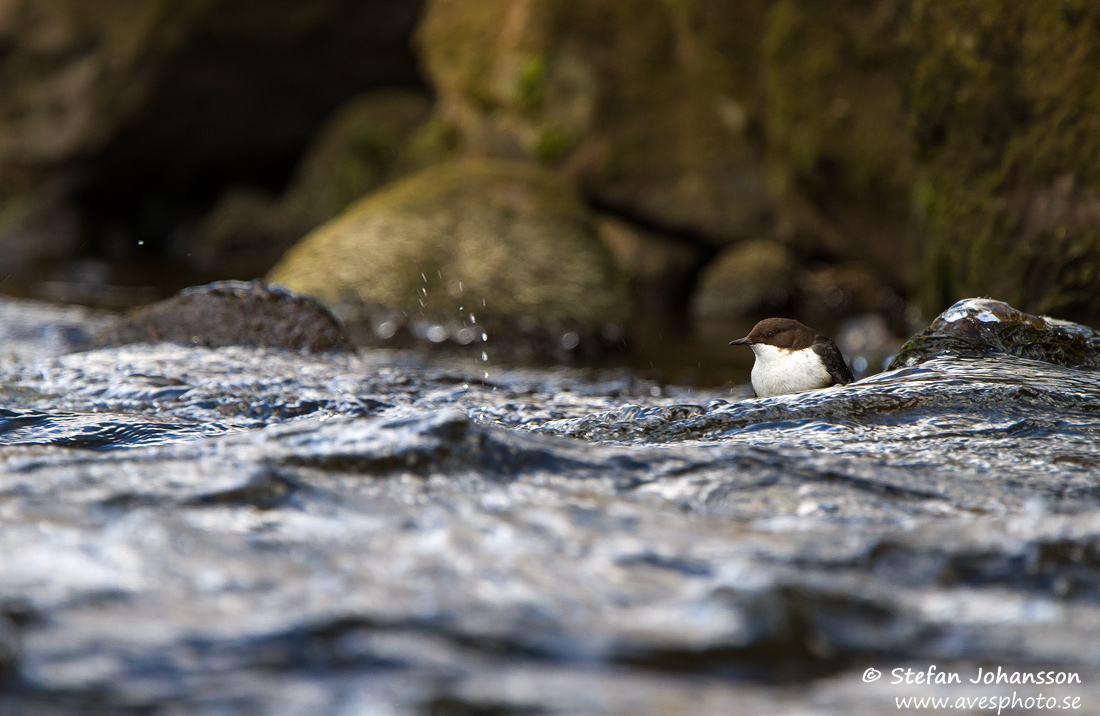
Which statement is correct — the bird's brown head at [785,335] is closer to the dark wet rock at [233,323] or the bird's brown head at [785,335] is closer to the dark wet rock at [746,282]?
the dark wet rock at [233,323]

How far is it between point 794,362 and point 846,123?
548cm

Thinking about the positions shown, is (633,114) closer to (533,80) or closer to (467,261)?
(533,80)

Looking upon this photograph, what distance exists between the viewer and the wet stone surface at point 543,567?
157 centimetres

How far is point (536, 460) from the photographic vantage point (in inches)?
102

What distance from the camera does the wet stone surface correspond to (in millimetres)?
1569

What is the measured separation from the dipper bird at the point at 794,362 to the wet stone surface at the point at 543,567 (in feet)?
2.80

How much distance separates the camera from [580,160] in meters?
11.1

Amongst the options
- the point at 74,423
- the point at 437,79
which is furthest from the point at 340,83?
the point at 74,423

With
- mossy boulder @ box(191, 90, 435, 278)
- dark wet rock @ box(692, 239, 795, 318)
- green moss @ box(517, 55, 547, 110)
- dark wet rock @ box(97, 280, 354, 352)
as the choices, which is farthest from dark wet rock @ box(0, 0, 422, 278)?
dark wet rock @ box(97, 280, 354, 352)

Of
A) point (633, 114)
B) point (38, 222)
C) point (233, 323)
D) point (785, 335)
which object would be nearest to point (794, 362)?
point (785, 335)

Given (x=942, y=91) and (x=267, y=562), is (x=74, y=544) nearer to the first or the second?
(x=267, y=562)

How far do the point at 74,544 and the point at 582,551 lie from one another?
976mm

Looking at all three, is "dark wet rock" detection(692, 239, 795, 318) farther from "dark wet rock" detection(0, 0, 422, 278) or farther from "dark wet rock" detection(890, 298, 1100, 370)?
"dark wet rock" detection(0, 0, 422, 278)

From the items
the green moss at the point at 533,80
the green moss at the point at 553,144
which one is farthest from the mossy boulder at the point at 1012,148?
the green moss at the point at 533,80
